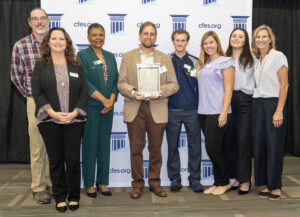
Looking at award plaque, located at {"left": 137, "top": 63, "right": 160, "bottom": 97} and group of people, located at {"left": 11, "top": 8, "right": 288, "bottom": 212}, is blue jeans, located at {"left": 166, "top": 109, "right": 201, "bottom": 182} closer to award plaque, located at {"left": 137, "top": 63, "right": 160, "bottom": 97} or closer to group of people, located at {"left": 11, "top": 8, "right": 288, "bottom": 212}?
group of people, located at {"left": 11, "top": 8, "right": 288, "bottom": 212}

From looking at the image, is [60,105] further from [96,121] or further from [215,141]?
[215,141]

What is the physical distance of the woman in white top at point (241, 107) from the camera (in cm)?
320

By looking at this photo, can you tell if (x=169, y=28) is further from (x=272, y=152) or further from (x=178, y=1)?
(x=272, y=152)

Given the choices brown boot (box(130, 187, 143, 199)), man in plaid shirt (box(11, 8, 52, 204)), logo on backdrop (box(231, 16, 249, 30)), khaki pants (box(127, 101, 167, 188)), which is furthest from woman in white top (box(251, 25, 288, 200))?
man in plaid shirt (box(11, 8, 52, 204))

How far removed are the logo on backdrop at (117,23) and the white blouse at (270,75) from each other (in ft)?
5.45

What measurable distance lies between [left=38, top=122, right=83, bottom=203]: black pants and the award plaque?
760 mm

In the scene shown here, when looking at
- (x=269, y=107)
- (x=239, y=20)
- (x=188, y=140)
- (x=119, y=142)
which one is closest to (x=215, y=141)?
(x=188, y=140)

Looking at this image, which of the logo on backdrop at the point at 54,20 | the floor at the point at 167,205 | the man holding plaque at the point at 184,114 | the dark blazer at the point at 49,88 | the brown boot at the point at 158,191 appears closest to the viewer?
the dark blazer at the point at 49,88

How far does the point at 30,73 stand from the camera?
120 inches

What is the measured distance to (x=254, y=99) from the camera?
10.3 feet

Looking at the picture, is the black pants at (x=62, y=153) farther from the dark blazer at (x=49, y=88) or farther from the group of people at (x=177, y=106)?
the dark blazer at (x=49, y=88)

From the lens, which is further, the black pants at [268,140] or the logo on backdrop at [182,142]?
the logo on backdrop at [182,142]

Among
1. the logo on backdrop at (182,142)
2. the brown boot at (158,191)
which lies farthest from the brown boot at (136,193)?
the logo on backdrop at (182,142)

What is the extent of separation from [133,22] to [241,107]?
1.59 meters
